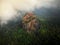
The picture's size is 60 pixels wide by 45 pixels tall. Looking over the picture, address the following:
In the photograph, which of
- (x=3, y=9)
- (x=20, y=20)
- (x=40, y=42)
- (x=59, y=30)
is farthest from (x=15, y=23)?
(x=59, y=30)

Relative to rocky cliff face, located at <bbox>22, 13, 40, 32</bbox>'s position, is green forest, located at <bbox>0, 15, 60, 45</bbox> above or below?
below

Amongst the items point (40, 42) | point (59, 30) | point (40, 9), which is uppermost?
point (40, 9)

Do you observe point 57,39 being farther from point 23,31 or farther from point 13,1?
point 13,1

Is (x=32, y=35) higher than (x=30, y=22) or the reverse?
the reverse

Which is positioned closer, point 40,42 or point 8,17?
point 40,42

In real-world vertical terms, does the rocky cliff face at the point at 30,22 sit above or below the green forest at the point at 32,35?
above

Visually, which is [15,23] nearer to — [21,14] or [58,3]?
[21,14]

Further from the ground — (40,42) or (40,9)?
(40,9)
